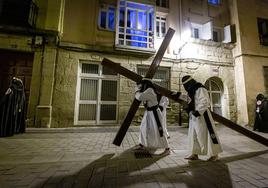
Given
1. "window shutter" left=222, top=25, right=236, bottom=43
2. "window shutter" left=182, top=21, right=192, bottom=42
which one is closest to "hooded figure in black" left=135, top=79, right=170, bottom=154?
"window shutter" left=182, top=21, right=192, bottom=42

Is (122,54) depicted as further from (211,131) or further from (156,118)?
(211,131)

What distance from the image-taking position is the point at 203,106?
266 centimetres

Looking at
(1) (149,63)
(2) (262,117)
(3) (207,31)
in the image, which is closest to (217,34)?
(3) (207,31)

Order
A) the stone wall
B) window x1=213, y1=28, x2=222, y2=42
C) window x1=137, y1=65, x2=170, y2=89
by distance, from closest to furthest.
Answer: the stone wall, window x1=137, y1=65, x2=170, y2=89, window x1=213, y1=28, x2=222, y2=42

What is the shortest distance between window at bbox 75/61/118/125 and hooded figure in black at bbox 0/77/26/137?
2191mm

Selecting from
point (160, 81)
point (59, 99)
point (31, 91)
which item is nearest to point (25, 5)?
point (31, 91)

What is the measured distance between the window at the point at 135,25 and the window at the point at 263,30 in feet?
22.4

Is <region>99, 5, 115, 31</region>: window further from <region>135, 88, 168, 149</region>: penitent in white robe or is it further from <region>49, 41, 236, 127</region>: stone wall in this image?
<region>135, 88, 168, 149</region>: penitent in white robe

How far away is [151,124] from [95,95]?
15.3 ft

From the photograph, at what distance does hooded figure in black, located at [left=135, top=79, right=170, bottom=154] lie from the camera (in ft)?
9.84

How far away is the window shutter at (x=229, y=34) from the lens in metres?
8.40

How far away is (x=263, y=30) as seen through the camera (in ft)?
29.4

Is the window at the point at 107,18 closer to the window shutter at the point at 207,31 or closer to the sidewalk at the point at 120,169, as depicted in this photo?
the window shutter at the point at 207,31

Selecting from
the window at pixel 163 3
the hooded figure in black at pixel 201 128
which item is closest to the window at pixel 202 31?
the window at pixel 163 3
